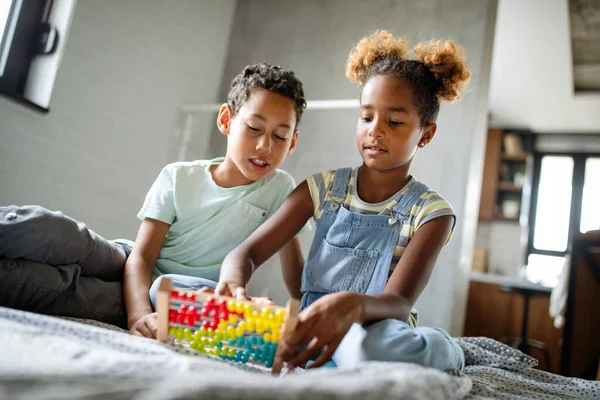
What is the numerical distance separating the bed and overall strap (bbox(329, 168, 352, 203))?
1.88 feet

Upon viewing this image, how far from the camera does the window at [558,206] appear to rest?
536 centimetres

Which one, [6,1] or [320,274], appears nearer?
[320,274]

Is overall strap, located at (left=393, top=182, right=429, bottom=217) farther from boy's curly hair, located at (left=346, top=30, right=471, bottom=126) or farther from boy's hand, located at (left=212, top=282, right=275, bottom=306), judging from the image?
boy's hand, located at (left=212, top=282, right=275, bottom=306)

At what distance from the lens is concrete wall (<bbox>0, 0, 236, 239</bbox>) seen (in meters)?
1.90

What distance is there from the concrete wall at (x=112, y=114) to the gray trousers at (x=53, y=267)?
3.01ft

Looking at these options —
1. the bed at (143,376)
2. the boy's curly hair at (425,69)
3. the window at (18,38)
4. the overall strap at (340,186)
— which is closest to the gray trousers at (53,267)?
the bed at (143,376)

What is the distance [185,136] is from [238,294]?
1.96 meters

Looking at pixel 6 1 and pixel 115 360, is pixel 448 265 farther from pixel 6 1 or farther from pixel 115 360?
pixel 6 1

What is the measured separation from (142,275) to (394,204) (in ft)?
2.11

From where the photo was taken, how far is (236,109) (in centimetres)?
151

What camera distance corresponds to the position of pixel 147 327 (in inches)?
38.9

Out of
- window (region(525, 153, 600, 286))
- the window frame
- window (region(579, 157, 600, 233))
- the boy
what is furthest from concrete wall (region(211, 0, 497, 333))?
window (region(579, 157, 600, 233))

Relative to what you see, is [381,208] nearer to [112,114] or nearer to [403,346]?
[403,346]

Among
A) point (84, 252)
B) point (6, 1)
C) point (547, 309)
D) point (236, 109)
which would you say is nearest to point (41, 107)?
point (6, 1)
